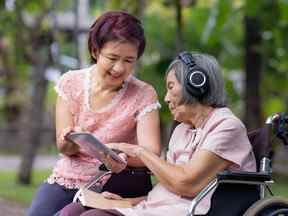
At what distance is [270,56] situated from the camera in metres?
15.3

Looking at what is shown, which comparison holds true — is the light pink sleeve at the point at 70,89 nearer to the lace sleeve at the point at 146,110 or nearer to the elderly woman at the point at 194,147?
the lace sleeve at the point at 146,110

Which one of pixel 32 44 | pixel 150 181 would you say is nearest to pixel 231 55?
pixel 32 44

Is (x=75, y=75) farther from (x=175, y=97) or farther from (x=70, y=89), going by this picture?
(x=175, y=97)

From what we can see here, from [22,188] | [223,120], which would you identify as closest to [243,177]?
[223,120]

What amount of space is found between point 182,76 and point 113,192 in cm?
87

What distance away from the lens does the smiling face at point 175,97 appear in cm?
436

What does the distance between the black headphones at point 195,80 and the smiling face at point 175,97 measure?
0.06m

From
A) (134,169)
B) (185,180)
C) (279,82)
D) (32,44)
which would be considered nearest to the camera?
(185,180)

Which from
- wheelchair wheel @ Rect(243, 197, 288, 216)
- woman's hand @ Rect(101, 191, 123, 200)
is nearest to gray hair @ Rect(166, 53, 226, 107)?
wheelchair wheel @ Rect(243, 197, 288, 216)

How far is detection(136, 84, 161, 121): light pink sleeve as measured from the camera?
476cm

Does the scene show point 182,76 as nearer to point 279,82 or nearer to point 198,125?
point 198,125

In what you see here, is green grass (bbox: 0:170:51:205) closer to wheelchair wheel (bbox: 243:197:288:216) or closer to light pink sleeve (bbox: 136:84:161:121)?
light pink sleeve (bbox: 136:84:161:121)

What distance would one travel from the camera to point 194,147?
4379mm

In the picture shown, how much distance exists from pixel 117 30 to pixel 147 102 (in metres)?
0.45
